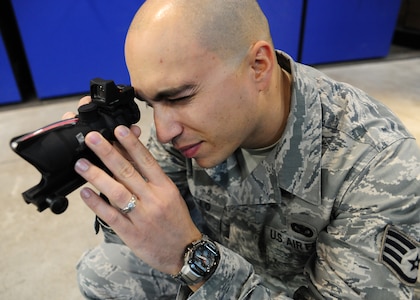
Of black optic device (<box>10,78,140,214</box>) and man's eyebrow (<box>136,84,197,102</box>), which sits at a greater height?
man's eyebrow (<box>136,84,197,102</box>)

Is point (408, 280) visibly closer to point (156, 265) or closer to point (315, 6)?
point (156, 265)

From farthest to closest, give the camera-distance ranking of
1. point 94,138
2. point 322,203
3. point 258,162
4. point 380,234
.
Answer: point 258,162 → point 322,203 → point 380,234 → point 94,138

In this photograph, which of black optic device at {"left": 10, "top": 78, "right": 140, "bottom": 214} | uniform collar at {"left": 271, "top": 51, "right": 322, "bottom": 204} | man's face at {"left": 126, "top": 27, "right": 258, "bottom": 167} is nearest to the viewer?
black optic device at {"left": 10, "top": 78, "right": 140, "bottom": 214}

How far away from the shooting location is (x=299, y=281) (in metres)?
1.01

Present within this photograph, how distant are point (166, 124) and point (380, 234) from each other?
442 millimetres

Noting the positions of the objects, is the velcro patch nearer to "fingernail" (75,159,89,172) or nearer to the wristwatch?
the wristwatch

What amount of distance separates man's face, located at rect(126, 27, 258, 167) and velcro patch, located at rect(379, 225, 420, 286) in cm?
33

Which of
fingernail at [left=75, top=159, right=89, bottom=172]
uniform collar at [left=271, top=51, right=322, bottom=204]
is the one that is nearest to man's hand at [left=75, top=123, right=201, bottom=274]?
fingernail at [left=75, top=159, right=89, bottom=172]

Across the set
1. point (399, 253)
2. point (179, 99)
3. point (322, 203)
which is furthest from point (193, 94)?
point (399, 253)

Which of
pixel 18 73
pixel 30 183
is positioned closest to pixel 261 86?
pixel 30 183

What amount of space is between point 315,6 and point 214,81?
2.78 m

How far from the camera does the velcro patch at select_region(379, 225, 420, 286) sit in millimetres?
700

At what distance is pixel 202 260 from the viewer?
2.35 ft

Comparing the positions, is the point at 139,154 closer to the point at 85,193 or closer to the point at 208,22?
the point at 85,193
